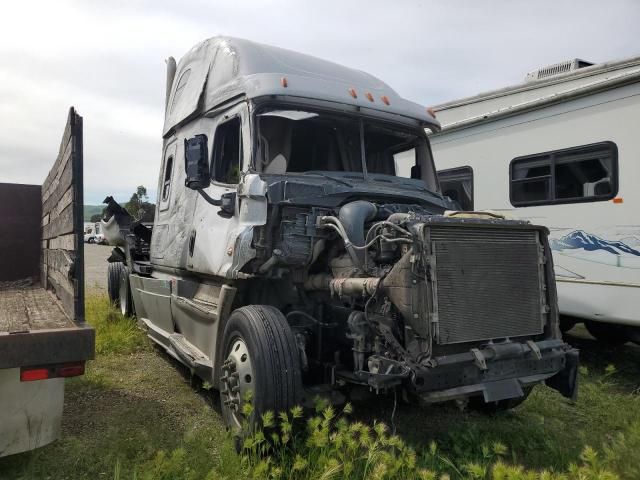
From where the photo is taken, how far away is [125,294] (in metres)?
8.27

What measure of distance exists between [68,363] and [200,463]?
1052mm

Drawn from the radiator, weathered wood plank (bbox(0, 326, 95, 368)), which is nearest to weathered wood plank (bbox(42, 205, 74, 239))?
weathered wood plank (bbox(0, 326, 95, 368))

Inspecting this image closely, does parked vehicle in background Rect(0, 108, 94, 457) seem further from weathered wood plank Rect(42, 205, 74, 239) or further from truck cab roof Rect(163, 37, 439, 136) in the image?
truck cab roof Rect(163, 37, 439, 136)

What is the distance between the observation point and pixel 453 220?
11.8 ft

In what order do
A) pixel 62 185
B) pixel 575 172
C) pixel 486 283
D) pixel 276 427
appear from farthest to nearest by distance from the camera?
pixel 575 172 < pixel 62 185 < pixel 486 283 < pixel 276 427

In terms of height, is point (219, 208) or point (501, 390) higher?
point (219, 208)

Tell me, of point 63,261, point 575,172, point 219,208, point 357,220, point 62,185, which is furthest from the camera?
point 575,172

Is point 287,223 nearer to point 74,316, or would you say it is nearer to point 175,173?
point 74,316

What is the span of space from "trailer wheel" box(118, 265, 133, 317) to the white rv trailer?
5065 mm

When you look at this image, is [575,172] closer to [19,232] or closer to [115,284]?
[19,232]

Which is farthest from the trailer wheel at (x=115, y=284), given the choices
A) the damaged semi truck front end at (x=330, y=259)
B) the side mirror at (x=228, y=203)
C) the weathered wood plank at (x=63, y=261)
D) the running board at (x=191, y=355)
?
the side mirror at (x=228, y=203)

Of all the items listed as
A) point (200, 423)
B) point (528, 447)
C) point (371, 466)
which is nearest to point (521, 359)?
point (528, 447)

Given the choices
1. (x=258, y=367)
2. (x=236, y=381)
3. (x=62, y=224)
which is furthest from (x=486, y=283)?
(x=62, y=224)

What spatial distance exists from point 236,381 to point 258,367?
0.38m
